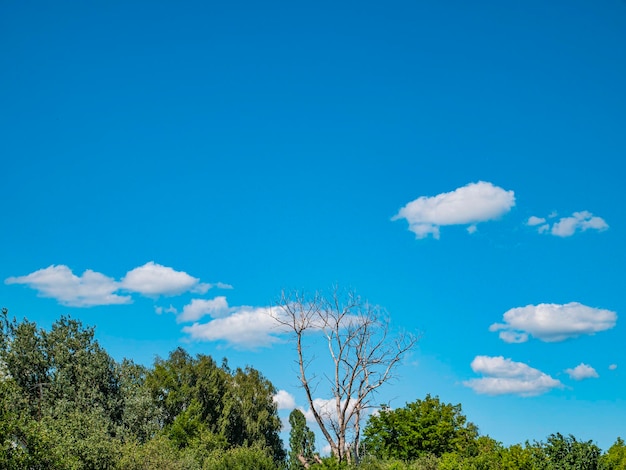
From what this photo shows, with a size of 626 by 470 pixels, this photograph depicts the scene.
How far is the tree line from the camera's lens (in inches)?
936

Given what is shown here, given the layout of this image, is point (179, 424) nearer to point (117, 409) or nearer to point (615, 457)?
point (117, 409)

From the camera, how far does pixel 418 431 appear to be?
43.3 meters

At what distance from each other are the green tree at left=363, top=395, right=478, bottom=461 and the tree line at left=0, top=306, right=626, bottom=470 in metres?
0.07

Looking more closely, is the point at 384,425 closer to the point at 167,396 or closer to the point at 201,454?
the point at 201,454

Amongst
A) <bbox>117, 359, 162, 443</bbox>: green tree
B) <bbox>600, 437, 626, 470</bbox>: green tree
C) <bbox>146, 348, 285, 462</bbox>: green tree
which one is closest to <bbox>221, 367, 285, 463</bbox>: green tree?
<bbox>146, 348, 285, 462</bbox>: green tree

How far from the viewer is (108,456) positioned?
78.7ft

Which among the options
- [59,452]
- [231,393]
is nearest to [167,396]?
[231,393]


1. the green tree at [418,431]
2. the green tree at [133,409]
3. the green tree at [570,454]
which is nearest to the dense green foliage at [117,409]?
the green tree at [133,409]

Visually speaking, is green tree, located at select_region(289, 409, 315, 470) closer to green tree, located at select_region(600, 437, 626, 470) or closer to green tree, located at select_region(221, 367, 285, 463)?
green tree, located at select_region(221, 367, 285, 463)

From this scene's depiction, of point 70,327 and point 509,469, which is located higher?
point 70,327

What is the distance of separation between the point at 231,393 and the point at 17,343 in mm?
26725

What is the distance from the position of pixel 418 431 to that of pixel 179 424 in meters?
19.1

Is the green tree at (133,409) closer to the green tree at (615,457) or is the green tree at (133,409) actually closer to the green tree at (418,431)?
the green tree at (418,431)

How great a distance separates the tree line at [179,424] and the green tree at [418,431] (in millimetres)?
67
